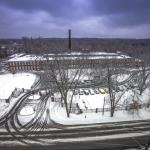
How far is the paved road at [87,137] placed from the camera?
1994cm

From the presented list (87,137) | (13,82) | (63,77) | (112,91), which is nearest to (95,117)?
(112,91)

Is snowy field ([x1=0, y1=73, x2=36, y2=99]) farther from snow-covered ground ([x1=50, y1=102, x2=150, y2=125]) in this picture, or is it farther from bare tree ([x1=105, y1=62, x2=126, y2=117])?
bare tree ([x1=105, y1=62, x2=126, y2=117])

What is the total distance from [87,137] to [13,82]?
3156 cm

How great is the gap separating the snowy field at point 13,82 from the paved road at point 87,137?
1863 centimetres

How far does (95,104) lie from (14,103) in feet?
42.6

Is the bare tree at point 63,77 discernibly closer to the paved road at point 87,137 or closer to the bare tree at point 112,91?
the bare tree at point 112,91

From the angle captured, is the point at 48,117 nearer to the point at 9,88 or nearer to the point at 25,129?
the point at 25,129

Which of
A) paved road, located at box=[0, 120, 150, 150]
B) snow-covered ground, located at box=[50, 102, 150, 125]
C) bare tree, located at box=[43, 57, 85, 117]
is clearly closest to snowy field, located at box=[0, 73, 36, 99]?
bare tree, located at box=[43, 57, 85, 117]

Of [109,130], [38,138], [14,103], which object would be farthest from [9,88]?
[109,130]

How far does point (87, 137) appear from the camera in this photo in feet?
71.3

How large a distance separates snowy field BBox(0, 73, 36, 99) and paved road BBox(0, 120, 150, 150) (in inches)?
733

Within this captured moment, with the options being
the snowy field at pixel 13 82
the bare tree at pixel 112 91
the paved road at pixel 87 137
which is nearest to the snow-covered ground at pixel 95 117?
the bare tree at pixel 112 91

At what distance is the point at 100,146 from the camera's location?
64.7ft

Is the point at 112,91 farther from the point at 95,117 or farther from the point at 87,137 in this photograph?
the point at 87,137
